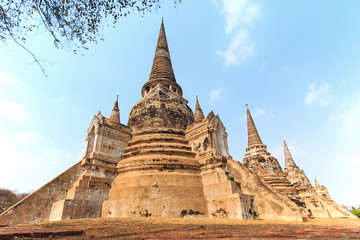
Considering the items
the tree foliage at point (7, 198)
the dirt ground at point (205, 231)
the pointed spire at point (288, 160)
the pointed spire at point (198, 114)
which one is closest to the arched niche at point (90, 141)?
the dirt ground at point (205, 231)

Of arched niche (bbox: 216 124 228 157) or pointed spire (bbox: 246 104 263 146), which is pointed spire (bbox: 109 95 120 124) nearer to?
arched niche (bbox: 216 124 228 157)

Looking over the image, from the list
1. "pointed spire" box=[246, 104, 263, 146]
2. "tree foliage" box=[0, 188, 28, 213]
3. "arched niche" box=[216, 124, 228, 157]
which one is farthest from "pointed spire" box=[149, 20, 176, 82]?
"tree foliage" box=[0, 188, 28, 213]

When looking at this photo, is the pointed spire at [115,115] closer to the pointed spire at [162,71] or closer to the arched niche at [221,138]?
the pointed spire at [162,71]

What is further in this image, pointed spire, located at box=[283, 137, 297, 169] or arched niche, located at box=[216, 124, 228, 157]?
pointed spire, located at box=[283, 137, 297, 169]

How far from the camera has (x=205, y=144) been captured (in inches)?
507

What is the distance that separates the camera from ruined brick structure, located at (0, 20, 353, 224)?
984 centimetres

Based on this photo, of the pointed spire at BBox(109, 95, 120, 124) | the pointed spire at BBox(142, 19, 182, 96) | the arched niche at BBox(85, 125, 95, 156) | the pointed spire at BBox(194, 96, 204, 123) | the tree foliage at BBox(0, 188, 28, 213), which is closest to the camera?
the arched niche at BBox(85, 125, 95, 156)

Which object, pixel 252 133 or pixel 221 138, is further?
pixel 252 133

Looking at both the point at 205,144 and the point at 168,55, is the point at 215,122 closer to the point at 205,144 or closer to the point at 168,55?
the point at 205,144

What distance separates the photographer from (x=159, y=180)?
1077 centimetres

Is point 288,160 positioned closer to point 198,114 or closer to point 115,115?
point 198,114

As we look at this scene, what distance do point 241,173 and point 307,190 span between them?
9.17 m

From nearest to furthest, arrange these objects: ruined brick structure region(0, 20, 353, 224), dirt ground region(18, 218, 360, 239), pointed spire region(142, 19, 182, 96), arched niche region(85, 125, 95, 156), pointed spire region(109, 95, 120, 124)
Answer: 1. dirt ground region(18, 218, 360, 239)
2. ruined brick structure region(0, 20, 353, 224)
3. arched niche region(85, 125, 95, 156)
4. pointed spire region(109, 95, 120, 124)
5. pointed spire region(142, 19, 182, 96)

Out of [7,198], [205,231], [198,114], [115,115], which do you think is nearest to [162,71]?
[198,114]
